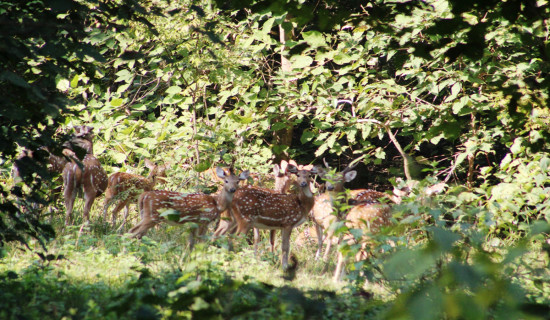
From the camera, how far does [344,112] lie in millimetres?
8797

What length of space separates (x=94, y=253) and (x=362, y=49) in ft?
14.1

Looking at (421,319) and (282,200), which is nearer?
(421,319)

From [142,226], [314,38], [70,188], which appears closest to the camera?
[314,38]

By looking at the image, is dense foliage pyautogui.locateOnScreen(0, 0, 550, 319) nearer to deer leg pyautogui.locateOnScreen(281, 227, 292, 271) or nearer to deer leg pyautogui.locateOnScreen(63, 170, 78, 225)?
deer leg pyautogui.locateOnScreen(281, 227, 292, 271)

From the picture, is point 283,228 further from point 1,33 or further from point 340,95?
point 1,33

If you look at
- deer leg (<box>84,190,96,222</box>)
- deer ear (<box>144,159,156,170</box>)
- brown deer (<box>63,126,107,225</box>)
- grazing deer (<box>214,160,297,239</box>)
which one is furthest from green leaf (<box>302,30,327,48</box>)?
deer ear (<box>144,159,156,170</box>)

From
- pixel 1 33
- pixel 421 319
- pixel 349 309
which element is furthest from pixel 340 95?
pixel 421 319

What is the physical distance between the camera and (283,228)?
726cm

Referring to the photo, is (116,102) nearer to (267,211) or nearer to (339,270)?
(267,211)

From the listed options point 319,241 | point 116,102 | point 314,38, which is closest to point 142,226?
point 319,241

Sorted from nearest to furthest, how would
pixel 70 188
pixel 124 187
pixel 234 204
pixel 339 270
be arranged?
1. pixel 339 270
2. pixel 234 204
3. pixel 70 188
4. pixel 124 187

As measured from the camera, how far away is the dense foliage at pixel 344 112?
316 cm

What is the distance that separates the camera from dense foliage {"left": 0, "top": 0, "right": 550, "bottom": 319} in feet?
10.4

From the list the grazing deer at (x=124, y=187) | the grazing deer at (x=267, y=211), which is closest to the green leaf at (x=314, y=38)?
the grazing deer at (x=267, y=211)
